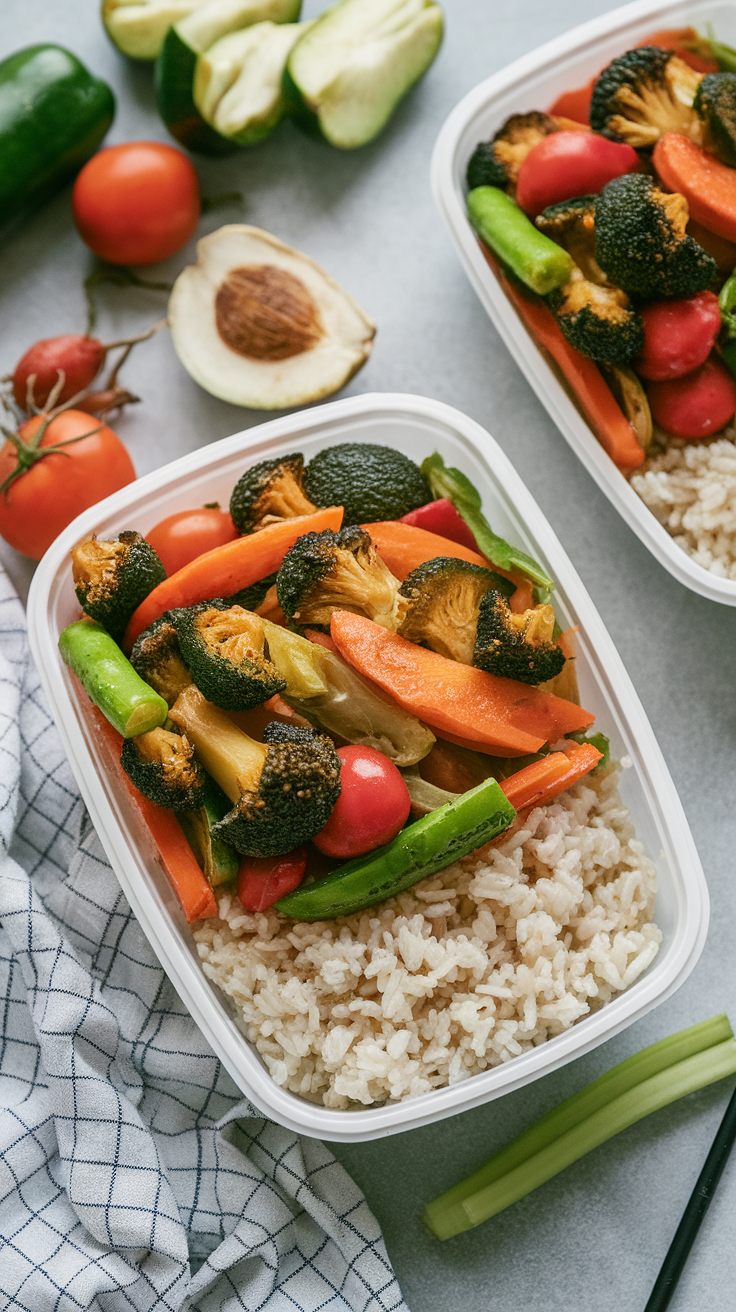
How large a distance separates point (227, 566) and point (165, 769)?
39 cm

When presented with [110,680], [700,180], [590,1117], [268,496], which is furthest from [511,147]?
[590,1117]

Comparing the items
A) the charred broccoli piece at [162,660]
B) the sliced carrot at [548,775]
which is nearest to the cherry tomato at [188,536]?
the charred broccoli piece at [162,660]

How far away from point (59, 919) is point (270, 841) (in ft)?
2.12

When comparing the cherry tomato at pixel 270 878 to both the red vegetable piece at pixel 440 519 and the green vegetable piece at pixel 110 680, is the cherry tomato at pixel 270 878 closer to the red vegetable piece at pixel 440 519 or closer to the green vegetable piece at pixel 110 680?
the green vegetable piece at pixel 110 680

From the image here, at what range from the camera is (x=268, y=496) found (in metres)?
1.82

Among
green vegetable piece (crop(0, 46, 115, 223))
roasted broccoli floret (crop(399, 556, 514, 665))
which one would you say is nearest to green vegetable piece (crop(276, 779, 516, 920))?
roasted broccoli floret (crop(399, 556, 514, 665))

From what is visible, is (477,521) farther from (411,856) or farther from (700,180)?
(700,180)

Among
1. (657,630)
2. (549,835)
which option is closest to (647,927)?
(549,835)

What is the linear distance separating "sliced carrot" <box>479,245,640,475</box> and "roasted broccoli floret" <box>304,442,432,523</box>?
0.37 meters

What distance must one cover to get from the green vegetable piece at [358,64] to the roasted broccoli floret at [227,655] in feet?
3.85

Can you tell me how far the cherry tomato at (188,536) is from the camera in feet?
6.11

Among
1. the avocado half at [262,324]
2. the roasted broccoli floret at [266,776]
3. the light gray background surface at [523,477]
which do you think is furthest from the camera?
the avocado half at [262,324]

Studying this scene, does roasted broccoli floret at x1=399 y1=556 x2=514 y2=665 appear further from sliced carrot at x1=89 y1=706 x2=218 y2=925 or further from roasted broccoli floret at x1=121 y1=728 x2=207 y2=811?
sliced carrot at x1=89 y1=706 x2=218 y2=925

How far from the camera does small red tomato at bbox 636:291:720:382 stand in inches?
73.2
